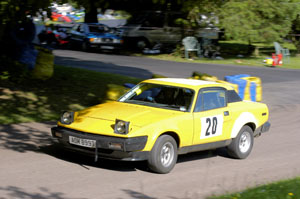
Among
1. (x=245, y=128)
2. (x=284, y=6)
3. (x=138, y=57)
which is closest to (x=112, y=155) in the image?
(x=245, y=128)

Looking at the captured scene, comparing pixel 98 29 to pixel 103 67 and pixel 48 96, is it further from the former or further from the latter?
pixel 48 96

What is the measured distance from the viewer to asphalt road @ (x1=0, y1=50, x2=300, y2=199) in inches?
251

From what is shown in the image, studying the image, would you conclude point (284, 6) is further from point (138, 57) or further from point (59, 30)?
point (59, 30)

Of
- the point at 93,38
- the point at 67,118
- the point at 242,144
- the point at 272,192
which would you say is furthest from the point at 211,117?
the point at 93,38

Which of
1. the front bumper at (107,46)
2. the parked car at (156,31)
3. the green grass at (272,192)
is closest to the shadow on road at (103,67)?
the front bumper at (107,46)

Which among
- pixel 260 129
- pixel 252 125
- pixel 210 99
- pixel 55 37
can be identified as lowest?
pixel 55 37

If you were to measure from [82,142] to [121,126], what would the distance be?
0.66 meters

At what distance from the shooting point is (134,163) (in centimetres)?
797

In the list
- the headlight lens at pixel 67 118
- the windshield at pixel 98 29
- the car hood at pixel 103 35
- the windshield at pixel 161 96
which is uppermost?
the windshield at pixel 161 96

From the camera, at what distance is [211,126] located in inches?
321

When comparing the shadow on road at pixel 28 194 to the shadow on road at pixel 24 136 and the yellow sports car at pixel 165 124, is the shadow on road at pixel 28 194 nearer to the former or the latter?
the yellow sports car at pixel 165 124

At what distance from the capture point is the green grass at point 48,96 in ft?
37.8

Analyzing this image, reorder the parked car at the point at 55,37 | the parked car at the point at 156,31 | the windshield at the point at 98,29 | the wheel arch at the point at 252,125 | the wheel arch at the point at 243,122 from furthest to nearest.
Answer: the parked car at the point at 55,37 → the parked car at the point at 156,31 → the windshield at the point at 98,29 → the wheel arch at the point at 252,125 → the wheel arch at the point at 243,122

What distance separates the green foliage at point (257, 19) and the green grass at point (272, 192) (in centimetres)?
2248
